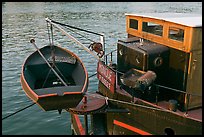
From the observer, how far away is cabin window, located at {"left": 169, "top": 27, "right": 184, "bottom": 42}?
10.1 m

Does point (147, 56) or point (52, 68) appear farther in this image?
point (52, 68)

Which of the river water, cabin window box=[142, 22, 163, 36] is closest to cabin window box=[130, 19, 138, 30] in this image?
cabin window box=[142, 22, 163, 36]

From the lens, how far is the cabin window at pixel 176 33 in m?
10.1

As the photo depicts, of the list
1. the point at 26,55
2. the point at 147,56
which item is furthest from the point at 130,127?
the point at 26,55

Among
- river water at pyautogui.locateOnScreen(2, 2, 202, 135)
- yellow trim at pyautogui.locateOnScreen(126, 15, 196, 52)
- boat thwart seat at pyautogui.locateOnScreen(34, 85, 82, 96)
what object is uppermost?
yellow trim at pyautogui.locateOnScreen(126, 15, 196, 52)

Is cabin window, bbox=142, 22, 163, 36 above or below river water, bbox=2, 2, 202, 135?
above

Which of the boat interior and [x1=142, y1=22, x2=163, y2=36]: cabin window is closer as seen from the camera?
[x1=142, y1=22, x2=163, y2=36]: cabin window

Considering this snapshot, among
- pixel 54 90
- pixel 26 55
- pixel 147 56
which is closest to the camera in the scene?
pixel 147 56

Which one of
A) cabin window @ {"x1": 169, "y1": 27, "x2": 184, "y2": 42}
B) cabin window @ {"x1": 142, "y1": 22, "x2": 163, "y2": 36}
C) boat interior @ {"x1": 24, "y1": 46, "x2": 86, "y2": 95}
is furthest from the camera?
boat interior @ {"x1": 24, "y1": 46, "x2": 86, "y2": 95}

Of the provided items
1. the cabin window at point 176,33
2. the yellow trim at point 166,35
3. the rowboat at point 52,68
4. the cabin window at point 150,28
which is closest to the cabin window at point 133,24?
the yellow trim at point 166,35

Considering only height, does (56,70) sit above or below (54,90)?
above

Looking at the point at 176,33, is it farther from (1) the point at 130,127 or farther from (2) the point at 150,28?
(1) the point at 130,127

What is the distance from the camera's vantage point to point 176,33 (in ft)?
34.7

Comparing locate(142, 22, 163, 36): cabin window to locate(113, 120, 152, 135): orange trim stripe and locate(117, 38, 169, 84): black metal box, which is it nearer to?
locate(117, 38, 169, 84): black metal box
